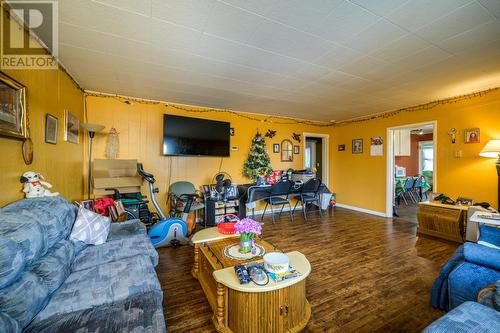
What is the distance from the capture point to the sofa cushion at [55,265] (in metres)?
1.30

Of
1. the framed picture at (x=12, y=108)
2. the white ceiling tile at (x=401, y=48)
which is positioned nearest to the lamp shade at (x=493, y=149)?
the white ceiling tile at (x=401, y=48)

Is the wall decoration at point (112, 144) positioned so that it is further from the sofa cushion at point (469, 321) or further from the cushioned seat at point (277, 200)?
the sofa cushion at point (469, 321)

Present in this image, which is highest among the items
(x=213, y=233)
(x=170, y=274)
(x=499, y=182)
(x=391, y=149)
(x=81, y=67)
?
(x=81, y=67)

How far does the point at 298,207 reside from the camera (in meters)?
5.72

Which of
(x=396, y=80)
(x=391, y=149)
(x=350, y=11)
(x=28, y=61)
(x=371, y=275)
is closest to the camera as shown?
(x=350, y=11)

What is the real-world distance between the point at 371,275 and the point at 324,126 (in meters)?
4.54

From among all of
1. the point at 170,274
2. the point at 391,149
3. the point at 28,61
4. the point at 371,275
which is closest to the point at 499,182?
the point at 391,149

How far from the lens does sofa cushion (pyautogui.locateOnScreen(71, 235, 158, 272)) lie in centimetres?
172

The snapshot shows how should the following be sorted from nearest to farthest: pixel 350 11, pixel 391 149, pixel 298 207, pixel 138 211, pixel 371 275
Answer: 1. pixel 350 11
2. pixel 371 275
3. pixel 138 211
4. pixel 391 149
5. pixel 298 207

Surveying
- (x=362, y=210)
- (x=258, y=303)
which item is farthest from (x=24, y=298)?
(x=362, y=210)

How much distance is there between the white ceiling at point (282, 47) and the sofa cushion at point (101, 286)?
6.51 ft

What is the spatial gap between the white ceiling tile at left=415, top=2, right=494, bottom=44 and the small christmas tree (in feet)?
10.9

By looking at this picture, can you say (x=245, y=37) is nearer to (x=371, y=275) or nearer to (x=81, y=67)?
(x=81, y=67)

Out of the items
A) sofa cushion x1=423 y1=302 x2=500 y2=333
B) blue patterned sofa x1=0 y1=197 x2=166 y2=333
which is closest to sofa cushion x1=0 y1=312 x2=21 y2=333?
blue patterned sofa x1=0 y1=197 x2=166 y2=333
